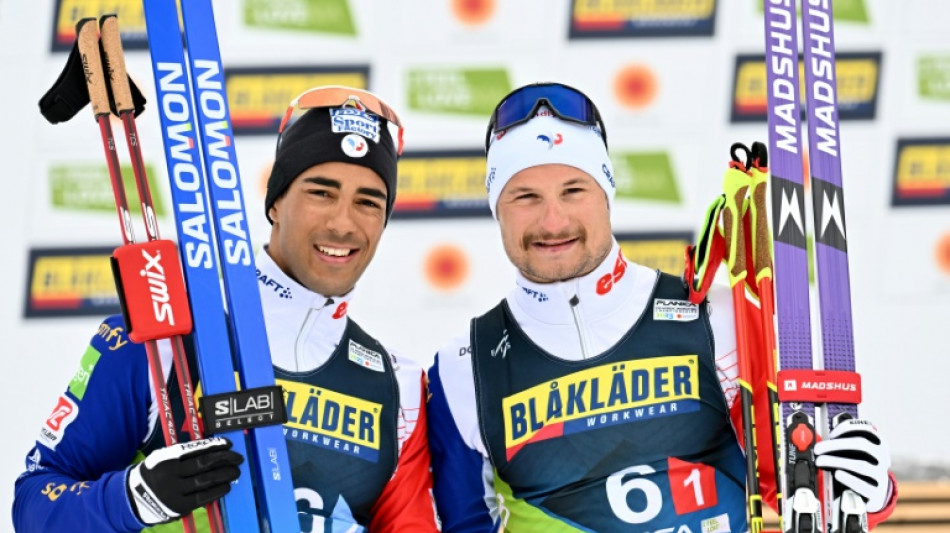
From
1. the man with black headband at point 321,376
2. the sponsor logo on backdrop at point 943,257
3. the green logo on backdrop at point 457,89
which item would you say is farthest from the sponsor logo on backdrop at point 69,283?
the sponsor logo on backdrop at point 943,257

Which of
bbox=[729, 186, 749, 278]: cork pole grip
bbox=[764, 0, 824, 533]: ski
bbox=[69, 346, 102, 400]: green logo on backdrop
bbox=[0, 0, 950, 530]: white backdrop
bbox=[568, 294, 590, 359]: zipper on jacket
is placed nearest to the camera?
bbox=[764, 0, 824, 533]: ski

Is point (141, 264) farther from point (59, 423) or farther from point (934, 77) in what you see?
point (934, 77)

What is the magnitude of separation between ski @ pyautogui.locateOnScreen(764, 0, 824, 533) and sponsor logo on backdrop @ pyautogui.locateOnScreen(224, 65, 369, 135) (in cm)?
262

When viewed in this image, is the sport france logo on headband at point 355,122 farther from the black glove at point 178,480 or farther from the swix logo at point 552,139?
the black glove at point 178,480

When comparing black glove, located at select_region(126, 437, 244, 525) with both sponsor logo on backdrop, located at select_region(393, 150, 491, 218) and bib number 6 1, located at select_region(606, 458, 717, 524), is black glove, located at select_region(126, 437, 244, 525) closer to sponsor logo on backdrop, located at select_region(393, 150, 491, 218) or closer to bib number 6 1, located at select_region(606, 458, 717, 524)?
bib number 6 1, located at select_region(606, 458, 717, 524)

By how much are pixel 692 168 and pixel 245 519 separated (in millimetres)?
3102

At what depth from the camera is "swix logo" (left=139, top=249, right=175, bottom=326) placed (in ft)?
7.80

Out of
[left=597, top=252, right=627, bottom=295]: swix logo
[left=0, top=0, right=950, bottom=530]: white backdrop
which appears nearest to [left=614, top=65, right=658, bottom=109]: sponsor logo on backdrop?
[left=0, top=0, right=950, bottom=530]: white backdrop

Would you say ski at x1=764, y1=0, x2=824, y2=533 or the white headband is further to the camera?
the white headband

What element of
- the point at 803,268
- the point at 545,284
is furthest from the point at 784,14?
the point at 545,284

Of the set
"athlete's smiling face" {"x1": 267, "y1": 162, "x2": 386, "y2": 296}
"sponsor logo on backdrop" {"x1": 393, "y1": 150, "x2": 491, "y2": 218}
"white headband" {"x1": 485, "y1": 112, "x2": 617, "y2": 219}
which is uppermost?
"sponsor logo on backdrop" {"x1": 393, "y1": 150, "x2": 491, "y2": 218}

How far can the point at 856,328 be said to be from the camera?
4898mm

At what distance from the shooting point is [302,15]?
4969mm

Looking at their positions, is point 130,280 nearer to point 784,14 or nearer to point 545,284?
point 545,284
